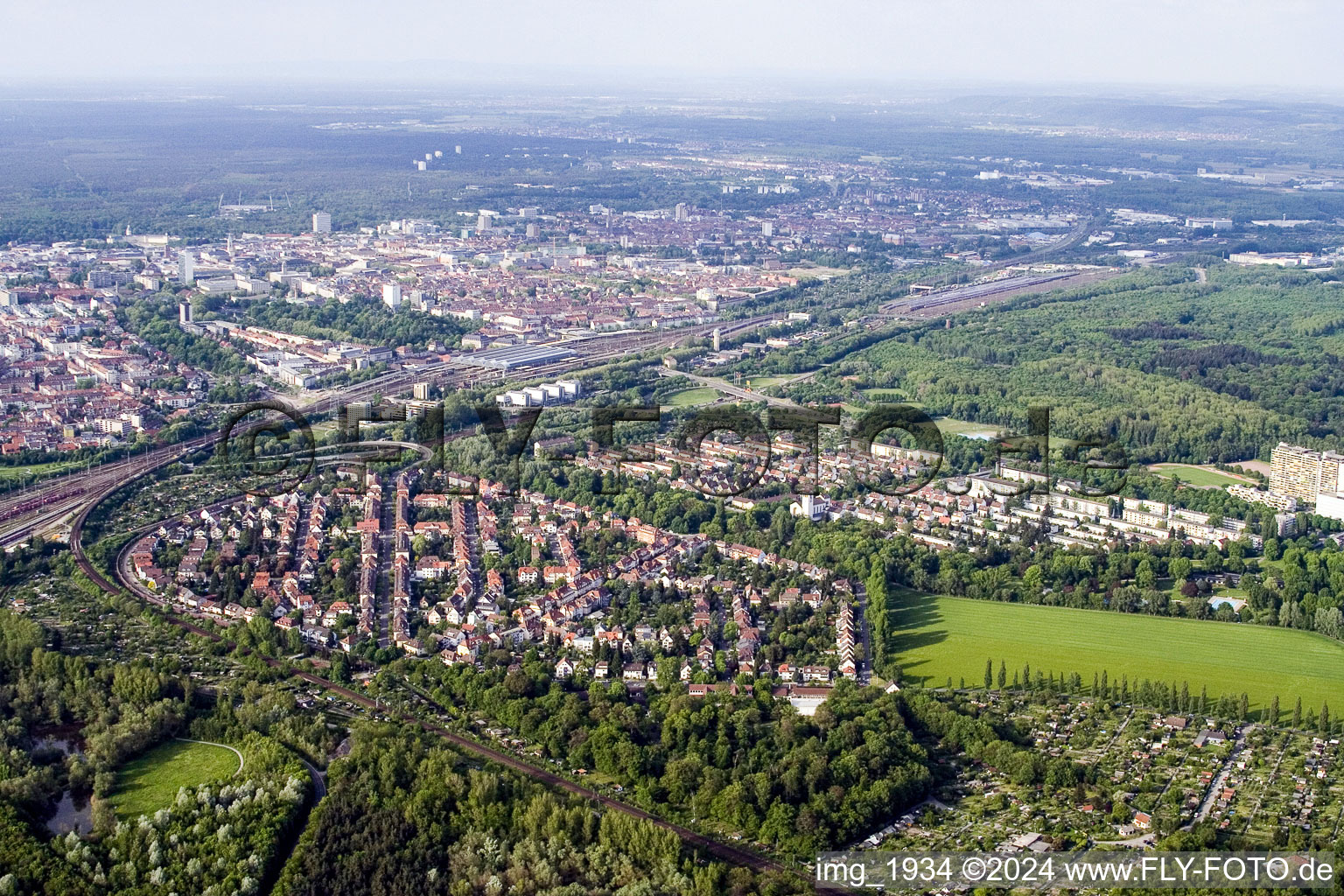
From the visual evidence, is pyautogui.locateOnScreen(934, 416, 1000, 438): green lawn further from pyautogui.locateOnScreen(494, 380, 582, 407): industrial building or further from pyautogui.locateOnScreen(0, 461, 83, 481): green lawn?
pyautogui.locateOnScreen(0, 461, 83, 481): green lawn

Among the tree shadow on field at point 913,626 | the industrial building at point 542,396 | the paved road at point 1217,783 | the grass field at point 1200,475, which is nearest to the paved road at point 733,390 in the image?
the industrial building at point 542,396

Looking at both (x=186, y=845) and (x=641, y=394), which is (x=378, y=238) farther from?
(x=186, y=845)

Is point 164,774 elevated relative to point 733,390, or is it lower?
lower

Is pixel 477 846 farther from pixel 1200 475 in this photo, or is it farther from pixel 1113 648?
pixel 1200 475

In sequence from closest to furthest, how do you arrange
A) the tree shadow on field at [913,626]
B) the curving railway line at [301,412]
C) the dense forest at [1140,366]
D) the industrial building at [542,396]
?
the tree shadow on field at [913,626] → the curving railway line at [301,412] → the dense forest at [1140,366] → the industrial building at [542,396]

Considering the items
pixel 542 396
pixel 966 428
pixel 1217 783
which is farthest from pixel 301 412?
pixel 1217 783

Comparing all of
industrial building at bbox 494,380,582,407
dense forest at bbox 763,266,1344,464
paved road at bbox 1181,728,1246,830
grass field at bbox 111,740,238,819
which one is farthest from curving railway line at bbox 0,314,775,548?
paved road at bbox 1181,728,1246,830

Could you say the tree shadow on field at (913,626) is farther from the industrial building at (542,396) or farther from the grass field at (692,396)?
the industrial building at (542,396)
